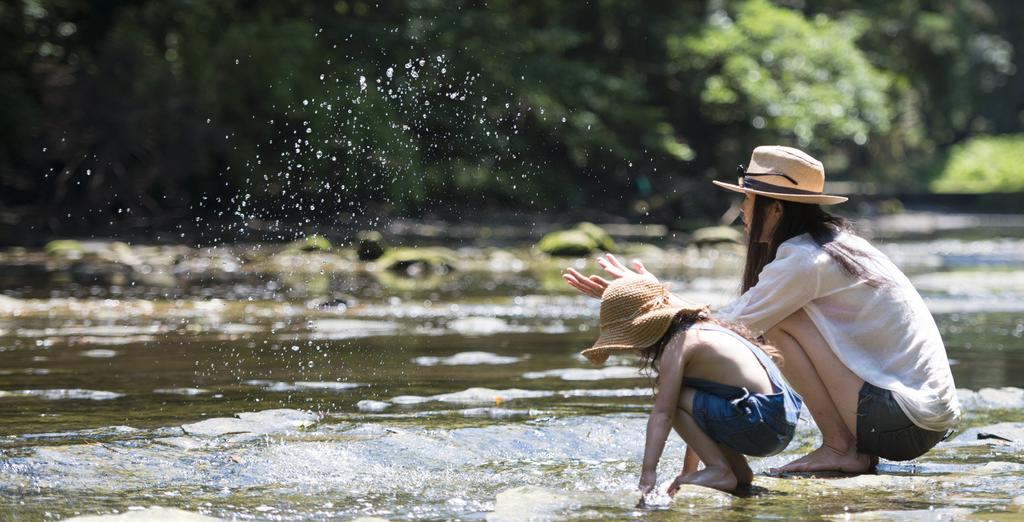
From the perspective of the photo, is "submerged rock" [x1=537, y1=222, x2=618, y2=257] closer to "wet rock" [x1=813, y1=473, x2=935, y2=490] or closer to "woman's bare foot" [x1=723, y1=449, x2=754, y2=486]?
"wet rock" [x1=813, y1=473, x2=935, y2=490]

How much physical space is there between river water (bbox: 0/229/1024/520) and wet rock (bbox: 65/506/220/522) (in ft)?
0.11

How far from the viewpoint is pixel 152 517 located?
389 centimetres

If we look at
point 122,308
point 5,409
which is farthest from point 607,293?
point 122,308

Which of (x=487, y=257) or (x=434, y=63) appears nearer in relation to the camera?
(x=487, y=257)

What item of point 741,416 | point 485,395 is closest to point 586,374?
point 485,395

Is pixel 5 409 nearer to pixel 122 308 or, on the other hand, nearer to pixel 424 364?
pixel 424 364

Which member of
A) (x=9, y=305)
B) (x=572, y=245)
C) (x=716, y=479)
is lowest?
(x=716, y=479)

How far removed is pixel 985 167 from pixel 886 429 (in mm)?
53372

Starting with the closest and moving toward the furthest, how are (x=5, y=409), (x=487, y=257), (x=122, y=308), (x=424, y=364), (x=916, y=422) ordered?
(x=916, y=422) < (x=5, y=409) < (x=424, y=364) < (x=122, y=308) < (x=487, y=257)

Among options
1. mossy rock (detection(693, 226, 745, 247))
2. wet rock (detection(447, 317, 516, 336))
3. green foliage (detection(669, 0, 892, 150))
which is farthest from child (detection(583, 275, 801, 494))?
green foliage (detection(669, 0, 892, 150))

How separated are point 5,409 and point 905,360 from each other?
4049 mm

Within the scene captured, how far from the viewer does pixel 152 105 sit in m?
20.2

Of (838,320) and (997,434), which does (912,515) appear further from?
(997,434)

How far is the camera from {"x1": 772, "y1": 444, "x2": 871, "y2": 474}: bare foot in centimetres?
477
